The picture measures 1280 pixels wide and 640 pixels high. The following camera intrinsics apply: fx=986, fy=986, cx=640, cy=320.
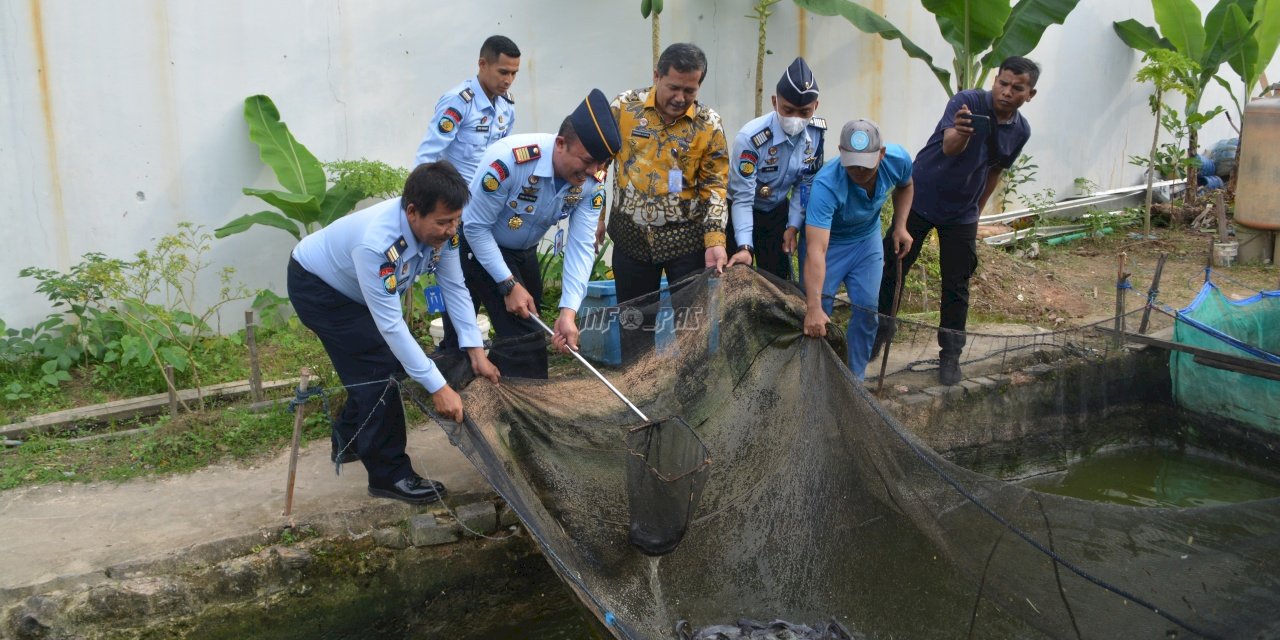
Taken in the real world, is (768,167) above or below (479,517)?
above

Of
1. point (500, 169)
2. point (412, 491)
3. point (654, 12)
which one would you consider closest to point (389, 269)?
point (500, 169)

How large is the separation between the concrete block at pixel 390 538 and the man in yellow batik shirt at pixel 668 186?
160 cm

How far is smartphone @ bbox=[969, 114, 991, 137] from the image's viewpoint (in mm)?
4895

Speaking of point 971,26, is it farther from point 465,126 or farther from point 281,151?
point 281,151

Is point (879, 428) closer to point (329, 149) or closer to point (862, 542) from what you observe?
point (862, 542)

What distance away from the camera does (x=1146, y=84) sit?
34.9 ft

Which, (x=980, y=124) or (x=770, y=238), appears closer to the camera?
(x=980, y=124)

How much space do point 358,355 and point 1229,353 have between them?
4.24 metres

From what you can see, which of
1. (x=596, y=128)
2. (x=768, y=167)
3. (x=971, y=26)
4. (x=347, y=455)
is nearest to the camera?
(x=596, y=128)

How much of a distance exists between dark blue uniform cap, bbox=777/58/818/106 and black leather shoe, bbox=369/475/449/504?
237 cm

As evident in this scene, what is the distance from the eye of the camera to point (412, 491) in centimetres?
410

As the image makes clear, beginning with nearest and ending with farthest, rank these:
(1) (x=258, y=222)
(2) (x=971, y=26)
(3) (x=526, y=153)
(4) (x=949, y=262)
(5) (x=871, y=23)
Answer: (3) (x=526, y=153) → (4) (x=949, y=262) → (1) (x=258, y=222) → (5) (x=871, y=23) → (2) (x=971, y=26)

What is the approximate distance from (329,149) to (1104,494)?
191 inches

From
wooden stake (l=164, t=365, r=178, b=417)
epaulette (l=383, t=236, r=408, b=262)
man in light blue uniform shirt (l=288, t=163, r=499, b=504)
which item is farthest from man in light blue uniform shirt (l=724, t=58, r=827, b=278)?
wooden stake (l=164, t=365, r=178, b=417)
